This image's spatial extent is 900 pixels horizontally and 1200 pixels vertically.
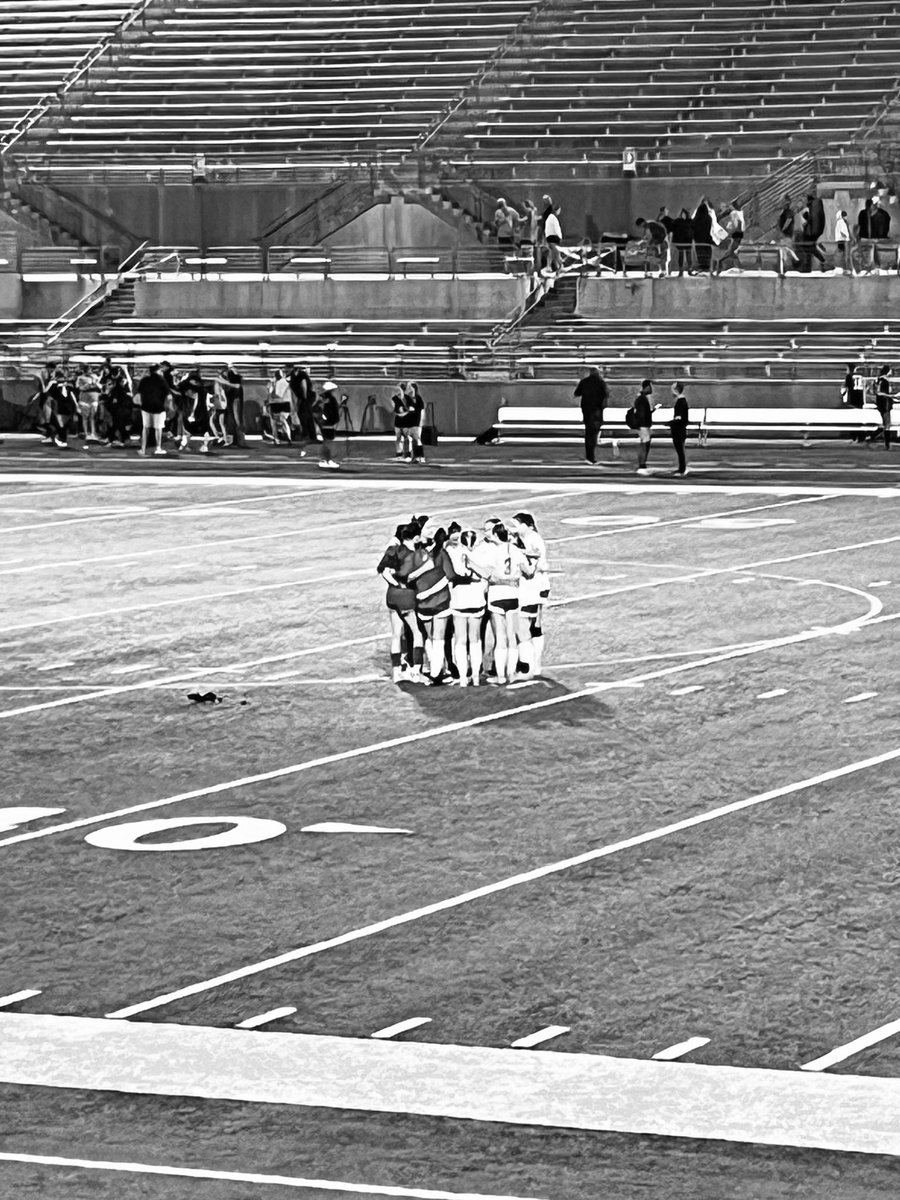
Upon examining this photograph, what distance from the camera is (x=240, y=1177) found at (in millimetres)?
7824

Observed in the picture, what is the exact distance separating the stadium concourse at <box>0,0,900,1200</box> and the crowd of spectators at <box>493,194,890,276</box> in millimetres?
106

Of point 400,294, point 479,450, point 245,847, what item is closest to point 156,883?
point 245,847

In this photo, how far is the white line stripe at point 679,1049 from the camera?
899 centimetres

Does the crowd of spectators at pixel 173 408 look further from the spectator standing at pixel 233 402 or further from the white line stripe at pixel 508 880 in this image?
the white line stripe at pixel 508 880

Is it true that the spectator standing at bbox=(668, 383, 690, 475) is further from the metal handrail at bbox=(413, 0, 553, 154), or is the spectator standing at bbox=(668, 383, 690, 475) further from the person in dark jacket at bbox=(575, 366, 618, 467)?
the metal handrail at bbox=(413, 0, 553, 154)

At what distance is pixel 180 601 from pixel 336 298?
2275 cm

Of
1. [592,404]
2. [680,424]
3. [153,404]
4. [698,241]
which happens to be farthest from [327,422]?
[698,241]

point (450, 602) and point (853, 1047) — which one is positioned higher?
point (450, 602)

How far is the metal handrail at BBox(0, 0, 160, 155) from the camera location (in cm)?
4941

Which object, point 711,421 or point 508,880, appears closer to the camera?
point 508,880

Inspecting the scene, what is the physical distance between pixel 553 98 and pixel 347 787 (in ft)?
119

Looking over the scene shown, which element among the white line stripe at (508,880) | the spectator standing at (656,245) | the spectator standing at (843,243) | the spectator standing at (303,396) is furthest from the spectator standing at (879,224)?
the white line stripe at (508,880)

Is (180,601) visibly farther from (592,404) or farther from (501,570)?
(592,404)

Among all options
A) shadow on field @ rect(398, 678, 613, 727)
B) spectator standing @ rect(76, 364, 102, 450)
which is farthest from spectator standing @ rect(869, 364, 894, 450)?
shadow on field @ rect(398, 678, 613, 727)
